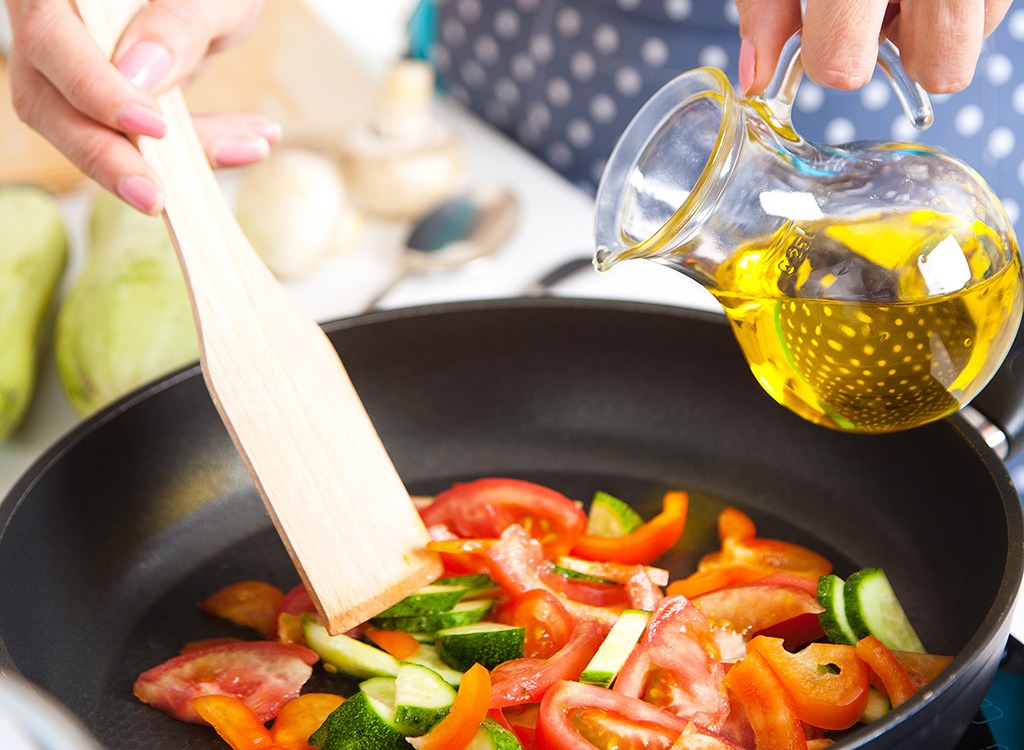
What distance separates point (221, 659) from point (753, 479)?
21.1 inches

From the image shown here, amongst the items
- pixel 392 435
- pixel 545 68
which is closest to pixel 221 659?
pixel 392 435

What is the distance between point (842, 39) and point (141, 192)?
0.56 metres

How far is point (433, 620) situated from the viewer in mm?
891

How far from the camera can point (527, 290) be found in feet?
4.68

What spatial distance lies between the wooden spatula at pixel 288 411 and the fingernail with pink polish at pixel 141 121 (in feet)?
0.09

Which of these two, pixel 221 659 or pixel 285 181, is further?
pixel 285 181

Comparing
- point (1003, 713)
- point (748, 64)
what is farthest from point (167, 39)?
point (1003, 713)

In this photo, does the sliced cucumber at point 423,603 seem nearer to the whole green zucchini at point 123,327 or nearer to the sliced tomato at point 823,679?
the sliced tomato at point 823,679

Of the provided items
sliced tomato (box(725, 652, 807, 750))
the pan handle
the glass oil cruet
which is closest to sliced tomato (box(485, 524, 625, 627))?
sliced tomato (box(725, 652, 807, 750))

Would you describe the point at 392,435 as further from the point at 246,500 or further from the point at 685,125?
the point at 685,125

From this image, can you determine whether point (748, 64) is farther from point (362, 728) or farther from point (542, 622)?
point (362, 728)

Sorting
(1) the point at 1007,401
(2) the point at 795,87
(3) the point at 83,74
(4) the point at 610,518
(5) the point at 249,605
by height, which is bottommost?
(5) the point at 249,605

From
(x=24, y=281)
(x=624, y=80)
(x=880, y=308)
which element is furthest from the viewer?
(x=624, y=80)

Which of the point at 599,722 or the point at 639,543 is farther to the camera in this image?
the point at 639,543
